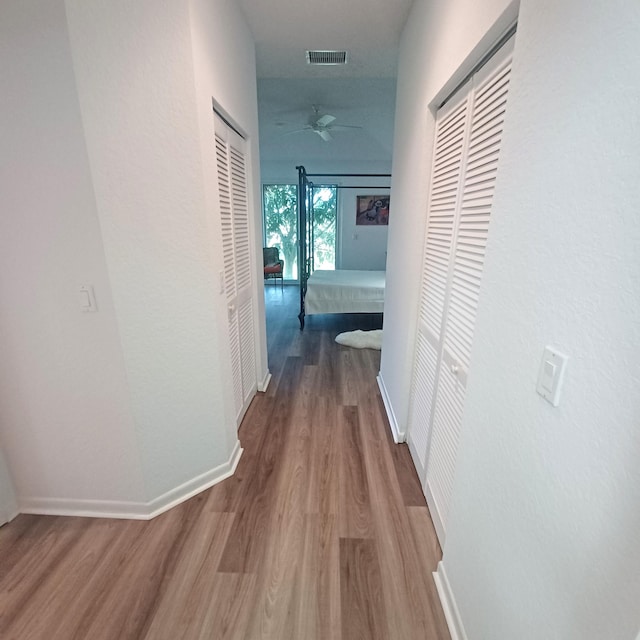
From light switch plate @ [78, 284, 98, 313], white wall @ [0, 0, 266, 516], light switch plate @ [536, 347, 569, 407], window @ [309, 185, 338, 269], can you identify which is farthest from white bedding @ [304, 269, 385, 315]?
light switch plate @ [536, 347, 569, 407]

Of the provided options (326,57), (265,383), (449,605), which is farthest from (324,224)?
(449,605)

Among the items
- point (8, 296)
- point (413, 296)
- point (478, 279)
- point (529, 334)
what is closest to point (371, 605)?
point (529, 334)

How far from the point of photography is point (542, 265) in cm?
73

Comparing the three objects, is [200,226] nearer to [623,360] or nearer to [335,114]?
[623,360]

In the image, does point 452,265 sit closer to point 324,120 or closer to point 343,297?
point 343,297

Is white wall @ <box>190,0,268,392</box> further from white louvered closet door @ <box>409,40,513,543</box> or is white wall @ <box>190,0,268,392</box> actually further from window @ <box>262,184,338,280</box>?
window @ <box>262,184,338,280</box>

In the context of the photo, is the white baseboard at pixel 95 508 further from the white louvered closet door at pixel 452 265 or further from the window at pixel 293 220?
the window at pixel 293 220

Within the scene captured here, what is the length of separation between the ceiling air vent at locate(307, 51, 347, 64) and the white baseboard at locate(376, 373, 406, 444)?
264cm

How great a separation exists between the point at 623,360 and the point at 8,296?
1.95 m

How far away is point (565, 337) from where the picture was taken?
0.66 metres

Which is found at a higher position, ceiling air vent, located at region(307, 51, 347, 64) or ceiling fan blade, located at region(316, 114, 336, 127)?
ceiling air vent, located at region(307, 51, 347, 64)

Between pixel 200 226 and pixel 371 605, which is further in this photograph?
pixel 200 226

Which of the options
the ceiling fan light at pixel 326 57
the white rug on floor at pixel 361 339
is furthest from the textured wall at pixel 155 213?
the white rug on floor at pixel 361 339

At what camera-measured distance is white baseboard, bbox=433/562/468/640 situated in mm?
1121
